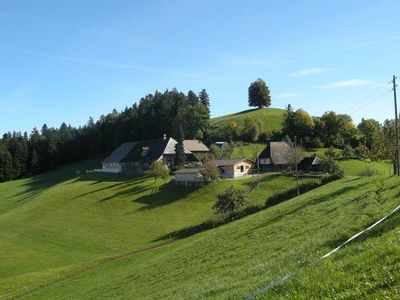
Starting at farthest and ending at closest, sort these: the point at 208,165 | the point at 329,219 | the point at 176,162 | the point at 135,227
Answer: the point at 176,162
the point at 208,165
the point at 135,227
the point at 329,219

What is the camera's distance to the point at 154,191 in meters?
91.2

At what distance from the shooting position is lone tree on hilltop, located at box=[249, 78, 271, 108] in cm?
18388

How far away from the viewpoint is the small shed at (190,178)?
9015cm

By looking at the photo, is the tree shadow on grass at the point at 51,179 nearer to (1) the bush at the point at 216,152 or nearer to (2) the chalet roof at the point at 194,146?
(2) the chalet roof at the point at 194,146

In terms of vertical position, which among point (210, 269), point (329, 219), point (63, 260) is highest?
point (329, 219)

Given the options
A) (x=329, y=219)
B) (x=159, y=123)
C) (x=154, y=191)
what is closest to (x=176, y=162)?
(x=154, y=191)

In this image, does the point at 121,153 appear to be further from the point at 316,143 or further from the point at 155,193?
the point at 316,143

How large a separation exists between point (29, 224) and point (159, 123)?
80062mm

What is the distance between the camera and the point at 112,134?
165250 millimetres

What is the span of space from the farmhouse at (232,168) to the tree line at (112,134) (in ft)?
126

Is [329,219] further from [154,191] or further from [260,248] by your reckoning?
[154,191]

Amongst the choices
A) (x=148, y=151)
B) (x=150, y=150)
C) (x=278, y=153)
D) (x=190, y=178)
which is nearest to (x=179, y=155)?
(x=150, y=150)

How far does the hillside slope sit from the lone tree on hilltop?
147 m

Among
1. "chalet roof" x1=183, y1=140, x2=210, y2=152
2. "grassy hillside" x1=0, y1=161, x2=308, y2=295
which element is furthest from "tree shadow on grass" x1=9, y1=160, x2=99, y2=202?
"chalet roof" x1=183, y1=140, x2=210, y2=152
